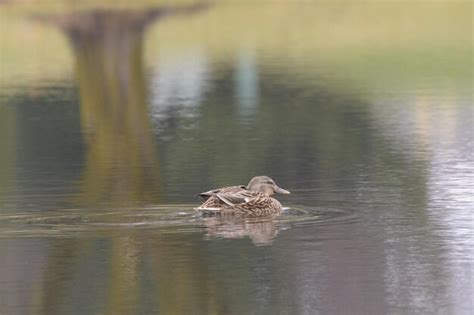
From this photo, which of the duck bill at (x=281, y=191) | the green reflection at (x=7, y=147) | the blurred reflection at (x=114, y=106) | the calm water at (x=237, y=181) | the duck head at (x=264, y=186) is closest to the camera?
the calm water at (x=237, y=181)

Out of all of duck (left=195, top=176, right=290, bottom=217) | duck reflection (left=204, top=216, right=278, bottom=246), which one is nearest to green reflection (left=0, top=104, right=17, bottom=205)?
duck (left=195, top=176, right=290, bottom=217)

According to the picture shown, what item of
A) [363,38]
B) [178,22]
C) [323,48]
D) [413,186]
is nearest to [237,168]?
[413,186]

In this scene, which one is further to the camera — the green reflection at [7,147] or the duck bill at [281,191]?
the green reflection at [7,147]

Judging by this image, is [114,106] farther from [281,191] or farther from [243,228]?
[243,228]

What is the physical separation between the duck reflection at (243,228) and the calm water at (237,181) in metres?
0.03

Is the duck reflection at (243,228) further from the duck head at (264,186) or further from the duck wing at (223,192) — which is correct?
the duck head at (264,186)

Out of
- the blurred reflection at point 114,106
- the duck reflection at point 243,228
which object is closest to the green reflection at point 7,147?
the blurred reflection at point 114,106

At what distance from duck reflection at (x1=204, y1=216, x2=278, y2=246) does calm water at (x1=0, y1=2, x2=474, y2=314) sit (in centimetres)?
3

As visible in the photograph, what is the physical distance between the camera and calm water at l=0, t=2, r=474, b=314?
15023mm

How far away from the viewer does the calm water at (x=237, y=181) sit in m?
15.0

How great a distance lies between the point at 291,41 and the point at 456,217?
148 ft

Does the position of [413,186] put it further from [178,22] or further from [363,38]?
[178,22]

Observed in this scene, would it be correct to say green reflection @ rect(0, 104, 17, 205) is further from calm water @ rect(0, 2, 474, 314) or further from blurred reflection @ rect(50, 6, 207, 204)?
blurred reflection @ rect(50, 6, 207, 204)

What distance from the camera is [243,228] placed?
18516 mm
